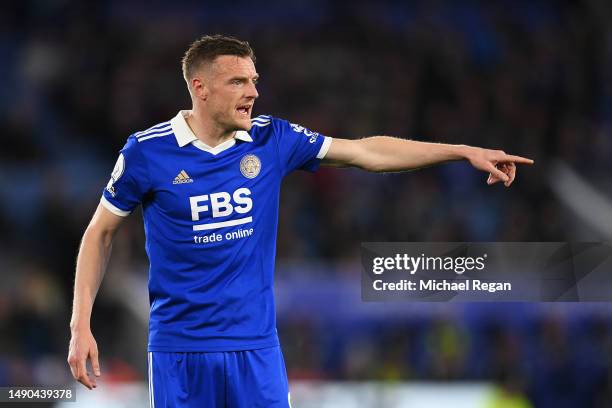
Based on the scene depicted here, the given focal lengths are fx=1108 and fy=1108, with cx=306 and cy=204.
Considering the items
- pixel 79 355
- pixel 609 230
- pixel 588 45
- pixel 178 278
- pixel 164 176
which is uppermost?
pixel 588 45

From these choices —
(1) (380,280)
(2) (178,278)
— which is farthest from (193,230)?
(1) (380,280)

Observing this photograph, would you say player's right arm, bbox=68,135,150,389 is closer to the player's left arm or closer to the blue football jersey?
the blue football jersey

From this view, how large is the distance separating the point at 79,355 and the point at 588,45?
820 centimetres

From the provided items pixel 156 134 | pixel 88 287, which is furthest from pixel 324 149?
pixel 88 287

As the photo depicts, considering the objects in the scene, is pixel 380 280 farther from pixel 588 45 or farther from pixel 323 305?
pixel 588 45

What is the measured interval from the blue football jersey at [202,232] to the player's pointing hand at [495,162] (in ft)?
2.27

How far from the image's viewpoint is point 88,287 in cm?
368

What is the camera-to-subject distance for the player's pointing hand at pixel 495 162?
3.72m

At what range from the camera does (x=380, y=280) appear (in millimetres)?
4750

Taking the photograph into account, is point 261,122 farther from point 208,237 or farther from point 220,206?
point 208,237

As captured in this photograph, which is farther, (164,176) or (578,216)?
(578,216)

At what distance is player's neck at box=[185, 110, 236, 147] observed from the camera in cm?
377

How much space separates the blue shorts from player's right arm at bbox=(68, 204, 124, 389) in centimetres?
24

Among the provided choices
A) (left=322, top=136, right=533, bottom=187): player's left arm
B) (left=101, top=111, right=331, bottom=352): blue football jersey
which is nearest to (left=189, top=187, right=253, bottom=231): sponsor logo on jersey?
(left=101, top=111, right=331, bottom=352): blue football jersey
